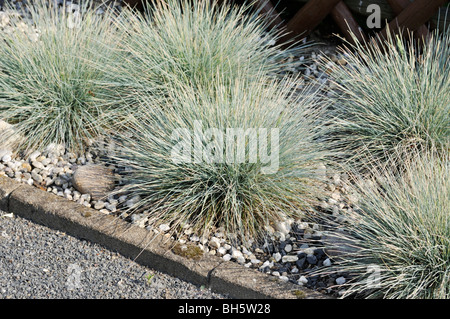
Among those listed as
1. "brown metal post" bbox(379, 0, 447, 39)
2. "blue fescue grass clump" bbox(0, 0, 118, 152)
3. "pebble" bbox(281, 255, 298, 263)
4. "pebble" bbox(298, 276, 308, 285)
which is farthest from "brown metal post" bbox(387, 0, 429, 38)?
"pebble" bbox(298, 276, 308, 285)

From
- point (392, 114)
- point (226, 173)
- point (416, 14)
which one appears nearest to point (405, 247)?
point (226, 173)

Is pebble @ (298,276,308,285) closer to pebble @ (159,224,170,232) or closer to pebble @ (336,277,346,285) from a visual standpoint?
pebble @ (336,277,346,285)

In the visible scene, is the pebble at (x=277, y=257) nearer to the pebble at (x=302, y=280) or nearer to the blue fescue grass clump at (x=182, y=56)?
the pebble at (x=302, y=280)

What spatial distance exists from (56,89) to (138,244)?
4.08 ft

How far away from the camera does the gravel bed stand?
247 cm

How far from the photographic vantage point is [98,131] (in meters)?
3.39

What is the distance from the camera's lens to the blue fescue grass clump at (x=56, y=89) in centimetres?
338

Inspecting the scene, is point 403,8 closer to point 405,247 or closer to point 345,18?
point 345,18

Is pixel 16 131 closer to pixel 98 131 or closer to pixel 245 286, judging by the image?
pixel 98 131

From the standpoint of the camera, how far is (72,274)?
2.58 meters

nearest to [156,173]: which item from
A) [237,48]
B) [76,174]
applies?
Result: [76,174]

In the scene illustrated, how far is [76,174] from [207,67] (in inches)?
38.3

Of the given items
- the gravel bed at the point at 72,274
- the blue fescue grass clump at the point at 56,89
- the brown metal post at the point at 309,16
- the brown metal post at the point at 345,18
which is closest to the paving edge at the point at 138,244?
the gravel bed at the point at 72,274

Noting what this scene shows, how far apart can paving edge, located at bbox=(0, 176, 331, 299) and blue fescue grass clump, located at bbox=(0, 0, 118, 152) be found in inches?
16.2
